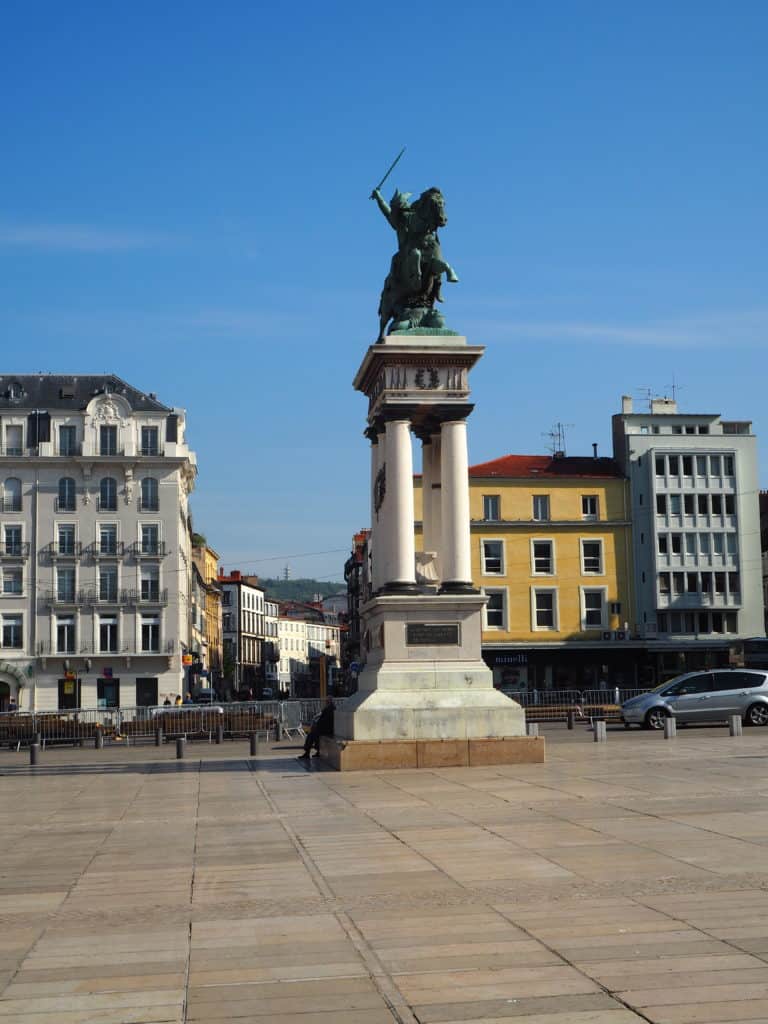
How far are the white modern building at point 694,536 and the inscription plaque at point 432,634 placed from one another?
5173 cm

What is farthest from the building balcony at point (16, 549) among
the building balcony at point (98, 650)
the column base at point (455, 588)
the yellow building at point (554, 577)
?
the column base at point (455, 588)

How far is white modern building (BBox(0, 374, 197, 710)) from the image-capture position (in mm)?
76875

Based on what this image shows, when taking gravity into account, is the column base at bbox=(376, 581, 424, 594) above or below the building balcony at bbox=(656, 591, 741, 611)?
below

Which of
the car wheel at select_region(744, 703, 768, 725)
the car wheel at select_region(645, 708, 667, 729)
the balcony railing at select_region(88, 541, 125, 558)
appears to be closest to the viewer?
the car wheel at select_region(744, 703, 768, 725)

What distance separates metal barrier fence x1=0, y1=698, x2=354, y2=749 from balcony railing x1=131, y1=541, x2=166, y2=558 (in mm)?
31156

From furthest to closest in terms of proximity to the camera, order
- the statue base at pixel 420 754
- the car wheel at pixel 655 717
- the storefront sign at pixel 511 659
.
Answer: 1. the storefront sign at pixel 511 659
2. the car wheel at pixel 655 717
3. the statue base at pixel 420 754

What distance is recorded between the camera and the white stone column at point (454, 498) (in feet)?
82.7

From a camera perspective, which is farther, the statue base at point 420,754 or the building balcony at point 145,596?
the building balcony at point 145,596

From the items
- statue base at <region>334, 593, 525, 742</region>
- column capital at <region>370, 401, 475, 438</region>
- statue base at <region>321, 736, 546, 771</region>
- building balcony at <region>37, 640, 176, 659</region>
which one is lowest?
statue base at <region>321, 736, 546, 771</region>

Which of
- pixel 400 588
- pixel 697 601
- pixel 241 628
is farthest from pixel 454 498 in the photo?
pixel 241 628

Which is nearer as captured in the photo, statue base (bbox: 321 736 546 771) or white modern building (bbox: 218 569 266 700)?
statue base (bbox: 321 736 546 771)

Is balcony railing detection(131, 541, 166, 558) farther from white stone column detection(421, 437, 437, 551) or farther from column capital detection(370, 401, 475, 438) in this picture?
column capital detection(370, 401, 475, 438)

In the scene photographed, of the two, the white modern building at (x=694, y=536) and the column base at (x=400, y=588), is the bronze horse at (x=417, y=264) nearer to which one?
the column base at (x=400, y=588)

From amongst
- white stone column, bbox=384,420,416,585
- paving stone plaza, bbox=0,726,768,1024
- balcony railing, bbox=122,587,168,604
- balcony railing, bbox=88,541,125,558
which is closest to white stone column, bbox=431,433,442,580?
white stone column, bbox=384,420,416,585
